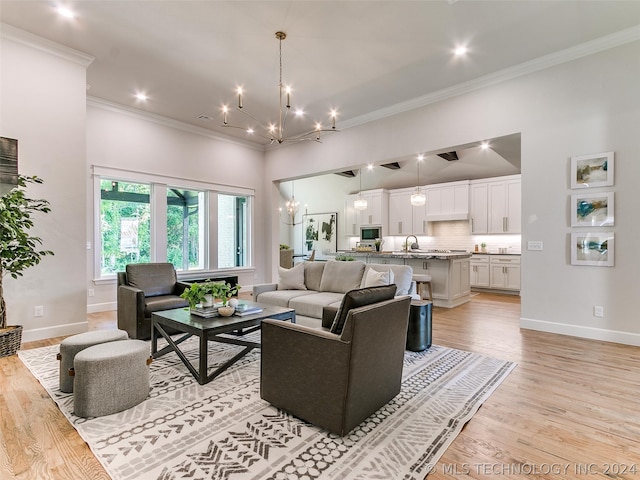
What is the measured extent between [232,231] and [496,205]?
6.28 metres

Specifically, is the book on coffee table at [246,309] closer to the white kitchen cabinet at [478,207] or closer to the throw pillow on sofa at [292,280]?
the throw pillow on sofa at [292,280]

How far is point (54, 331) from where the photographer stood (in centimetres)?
398

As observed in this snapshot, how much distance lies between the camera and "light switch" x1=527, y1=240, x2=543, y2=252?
425 cm

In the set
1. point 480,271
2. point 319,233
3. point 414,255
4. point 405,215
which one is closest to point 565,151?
point 414,255

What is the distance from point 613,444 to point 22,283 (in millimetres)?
5497

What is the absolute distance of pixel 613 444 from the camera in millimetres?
1921

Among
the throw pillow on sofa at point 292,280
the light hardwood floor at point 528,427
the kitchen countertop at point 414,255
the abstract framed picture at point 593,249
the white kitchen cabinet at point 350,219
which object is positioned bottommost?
the light hardwood floor at point 528,427

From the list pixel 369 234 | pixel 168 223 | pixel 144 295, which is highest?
pixel 168 223

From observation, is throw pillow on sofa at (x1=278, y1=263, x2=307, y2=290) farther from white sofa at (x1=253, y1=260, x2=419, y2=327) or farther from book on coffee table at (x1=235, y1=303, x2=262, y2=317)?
book on coffee table at (x1=235, y1=303, x2=262, y2=317)

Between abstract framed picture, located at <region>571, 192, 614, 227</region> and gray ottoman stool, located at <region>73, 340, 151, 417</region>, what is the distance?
4786mm

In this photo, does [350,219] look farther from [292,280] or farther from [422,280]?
[292,280]

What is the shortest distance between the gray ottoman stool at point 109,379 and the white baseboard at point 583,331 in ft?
14.7

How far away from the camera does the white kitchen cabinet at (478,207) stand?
26.5ft

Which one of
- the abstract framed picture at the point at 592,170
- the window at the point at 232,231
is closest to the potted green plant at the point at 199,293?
the window at the point at 232,231
